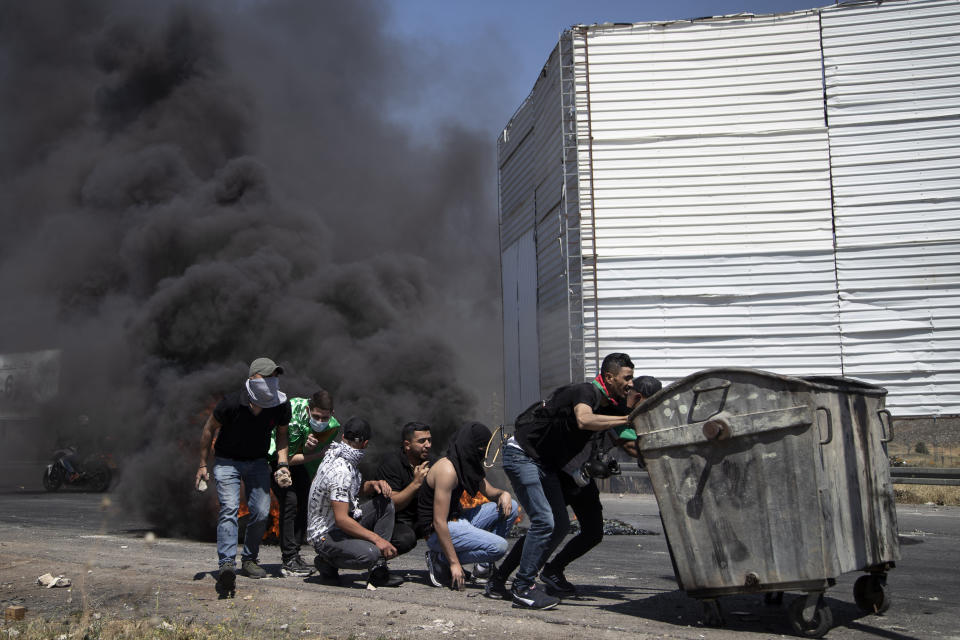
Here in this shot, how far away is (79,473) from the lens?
52.1 ft

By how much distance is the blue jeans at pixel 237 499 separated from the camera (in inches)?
220

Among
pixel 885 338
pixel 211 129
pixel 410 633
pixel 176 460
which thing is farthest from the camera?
pixel 211 129

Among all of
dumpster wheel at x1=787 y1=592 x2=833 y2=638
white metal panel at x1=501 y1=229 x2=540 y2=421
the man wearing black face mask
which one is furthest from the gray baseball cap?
white metal panel at x1=501 y1=229 x2=540 y2=421

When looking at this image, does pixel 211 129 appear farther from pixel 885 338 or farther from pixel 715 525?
pixel 715 525

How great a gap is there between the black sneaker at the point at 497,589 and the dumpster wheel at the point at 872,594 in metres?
2.09

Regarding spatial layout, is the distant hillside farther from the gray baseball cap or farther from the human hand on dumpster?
the gray baseball cap

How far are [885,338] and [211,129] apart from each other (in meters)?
15.7

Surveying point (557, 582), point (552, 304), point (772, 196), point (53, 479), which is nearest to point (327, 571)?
point (557, 582)

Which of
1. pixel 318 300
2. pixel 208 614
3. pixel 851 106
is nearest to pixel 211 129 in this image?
pixel 318 300

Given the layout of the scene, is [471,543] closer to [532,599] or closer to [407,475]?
[407,475]

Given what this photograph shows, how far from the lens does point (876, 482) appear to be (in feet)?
15.4

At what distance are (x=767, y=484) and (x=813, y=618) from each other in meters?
0.70

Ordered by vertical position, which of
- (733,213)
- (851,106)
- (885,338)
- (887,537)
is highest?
(851,106)

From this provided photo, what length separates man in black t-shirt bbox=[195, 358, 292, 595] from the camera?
5.74 metres
